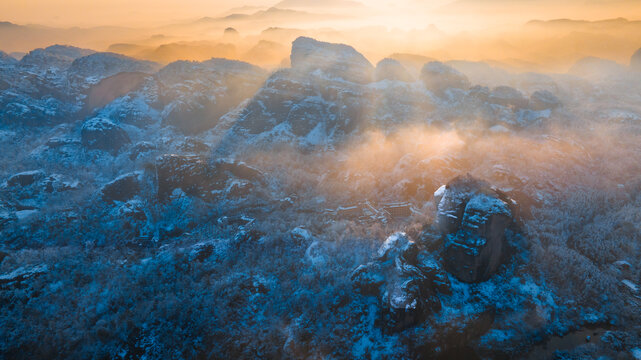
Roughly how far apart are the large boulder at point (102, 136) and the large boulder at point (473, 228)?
309 ft

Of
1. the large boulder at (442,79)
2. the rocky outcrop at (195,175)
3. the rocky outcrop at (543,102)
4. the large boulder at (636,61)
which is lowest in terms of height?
the rocky outcrop at (195,175)

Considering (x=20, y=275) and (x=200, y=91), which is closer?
(x=20, y=275)

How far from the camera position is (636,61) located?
15925 cm

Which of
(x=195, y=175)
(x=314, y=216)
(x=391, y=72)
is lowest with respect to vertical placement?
(x=314, y=216)

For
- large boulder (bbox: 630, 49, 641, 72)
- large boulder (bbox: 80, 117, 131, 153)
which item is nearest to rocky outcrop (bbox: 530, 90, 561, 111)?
large boulder (bbox: 630, 49, 641, 72)

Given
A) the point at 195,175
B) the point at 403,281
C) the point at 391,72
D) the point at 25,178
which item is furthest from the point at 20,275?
the point at 391,72

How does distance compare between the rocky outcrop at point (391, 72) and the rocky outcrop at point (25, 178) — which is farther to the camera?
the rocky outcrop at point (391, 72)

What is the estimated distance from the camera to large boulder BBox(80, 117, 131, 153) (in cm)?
Result: 8700

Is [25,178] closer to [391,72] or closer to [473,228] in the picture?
[473,228]

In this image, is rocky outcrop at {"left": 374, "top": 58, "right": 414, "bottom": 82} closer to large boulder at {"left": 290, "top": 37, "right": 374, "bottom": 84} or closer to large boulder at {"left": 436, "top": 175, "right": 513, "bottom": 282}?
large boulder at {"left": 290, "top": 37, "right": 374, "bottom": 84}

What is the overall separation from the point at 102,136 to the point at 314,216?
74129mm

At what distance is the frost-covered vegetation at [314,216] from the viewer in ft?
113

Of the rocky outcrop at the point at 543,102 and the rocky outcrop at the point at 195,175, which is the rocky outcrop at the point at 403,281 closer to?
the rocky outcrop at the point at 195,175

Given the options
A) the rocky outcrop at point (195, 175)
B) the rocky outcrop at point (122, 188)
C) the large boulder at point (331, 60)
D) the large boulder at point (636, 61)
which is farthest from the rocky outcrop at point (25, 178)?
the large boulder at point (636, 61)
